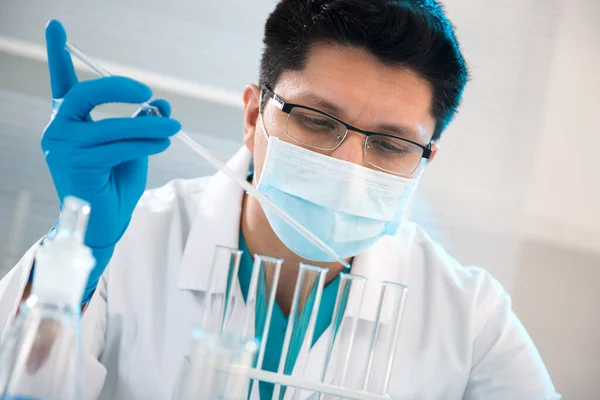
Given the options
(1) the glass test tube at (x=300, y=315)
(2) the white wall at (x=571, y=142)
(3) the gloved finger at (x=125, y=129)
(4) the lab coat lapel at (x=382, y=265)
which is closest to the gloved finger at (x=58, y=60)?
(3) the gloved finger at (x=125, y=129)

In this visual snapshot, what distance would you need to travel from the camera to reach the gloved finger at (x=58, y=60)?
1.26 m

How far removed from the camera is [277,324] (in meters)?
1.72

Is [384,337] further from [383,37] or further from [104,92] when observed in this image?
[383,37]

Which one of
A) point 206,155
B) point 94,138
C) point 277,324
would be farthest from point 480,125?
point 94,138

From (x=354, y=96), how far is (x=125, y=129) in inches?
26.7

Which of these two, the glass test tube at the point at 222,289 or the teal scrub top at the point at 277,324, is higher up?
the glass test tube at the point at 222,289

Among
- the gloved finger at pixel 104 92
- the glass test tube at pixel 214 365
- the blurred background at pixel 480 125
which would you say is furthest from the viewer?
the blurred background at pixel 480 125

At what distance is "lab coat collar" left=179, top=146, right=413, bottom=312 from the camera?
1787mm

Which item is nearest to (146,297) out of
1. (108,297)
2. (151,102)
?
(108,297)

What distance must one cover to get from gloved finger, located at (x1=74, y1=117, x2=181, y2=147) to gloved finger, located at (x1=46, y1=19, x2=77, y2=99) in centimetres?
12

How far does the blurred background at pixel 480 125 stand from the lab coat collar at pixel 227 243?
87cm

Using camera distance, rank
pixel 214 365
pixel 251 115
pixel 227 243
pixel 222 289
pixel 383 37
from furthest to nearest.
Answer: pixel 251 115 → pixel 227 243 → pixel 383 37 → pixel 222 289 → pixel 214 365

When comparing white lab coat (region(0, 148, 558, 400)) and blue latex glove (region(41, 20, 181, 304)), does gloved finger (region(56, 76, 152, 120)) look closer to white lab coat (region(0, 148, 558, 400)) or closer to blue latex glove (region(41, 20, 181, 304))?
blue latex glove (region(41, 20, 181, 304))

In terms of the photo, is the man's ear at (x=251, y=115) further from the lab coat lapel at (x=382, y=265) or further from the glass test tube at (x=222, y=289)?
the glass test tube at (x=222, y=289)
